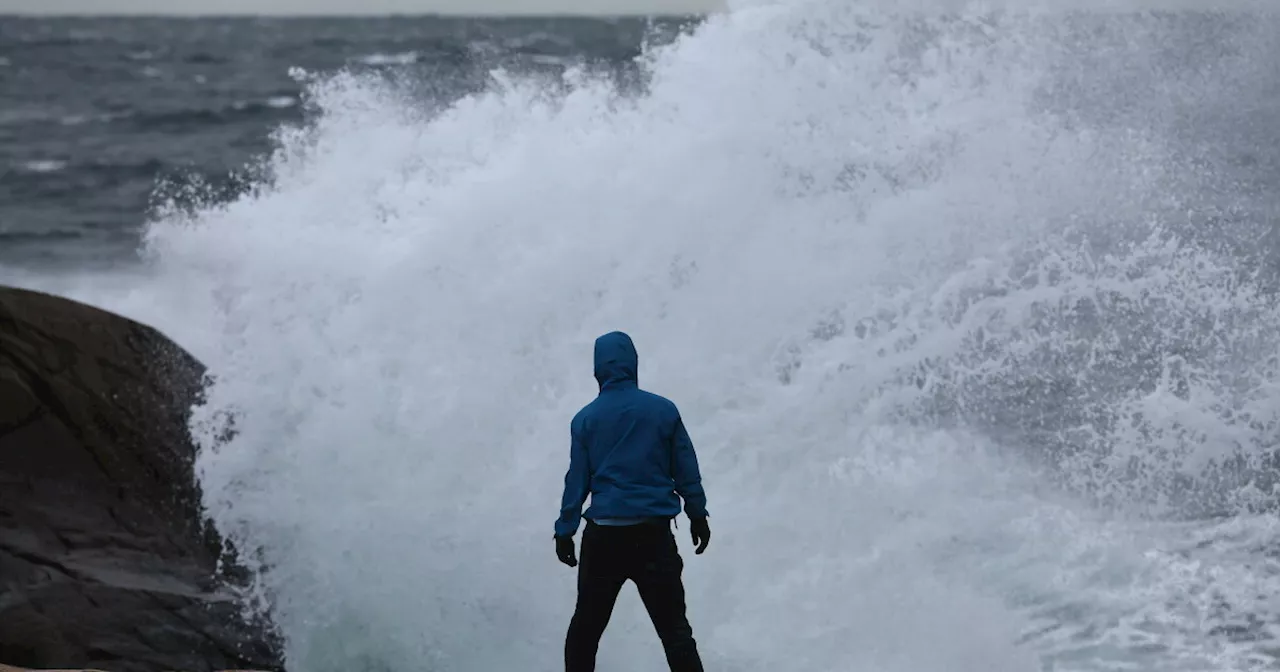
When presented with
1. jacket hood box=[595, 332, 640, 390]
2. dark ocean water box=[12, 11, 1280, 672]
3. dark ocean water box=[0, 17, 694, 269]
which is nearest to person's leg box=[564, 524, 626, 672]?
jacket hood box=[595, 332, 640, 390]

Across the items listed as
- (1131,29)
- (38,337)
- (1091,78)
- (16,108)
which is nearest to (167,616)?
(38,337)

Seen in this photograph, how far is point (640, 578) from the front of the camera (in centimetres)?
379

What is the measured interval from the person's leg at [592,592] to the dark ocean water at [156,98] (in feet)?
15.6

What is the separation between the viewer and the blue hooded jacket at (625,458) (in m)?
3.74

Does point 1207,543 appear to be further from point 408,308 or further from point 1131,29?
point 1131,29

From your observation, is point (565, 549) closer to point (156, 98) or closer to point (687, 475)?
point (687, 475)

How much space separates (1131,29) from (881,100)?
3.36 meters

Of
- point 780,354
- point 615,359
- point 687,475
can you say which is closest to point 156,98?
point 780,354

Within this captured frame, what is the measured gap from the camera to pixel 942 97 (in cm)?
791

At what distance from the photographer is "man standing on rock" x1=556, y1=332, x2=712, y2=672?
3.75 meters

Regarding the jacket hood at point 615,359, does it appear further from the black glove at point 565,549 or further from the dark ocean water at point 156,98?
the dark ocean water at point 156,98

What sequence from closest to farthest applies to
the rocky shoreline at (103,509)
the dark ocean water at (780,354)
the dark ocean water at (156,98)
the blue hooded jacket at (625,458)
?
1. the blue hooded jacket at (625,458)
2. the rocky shoreline at (103,509)
3. the dark ocean water at (780,354)
4. the dark ocean water at (156,98)

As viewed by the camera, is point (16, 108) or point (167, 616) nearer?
point (167, 616)

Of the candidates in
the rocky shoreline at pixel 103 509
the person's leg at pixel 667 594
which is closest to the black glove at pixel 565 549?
the person's leg at pixel 667 594
